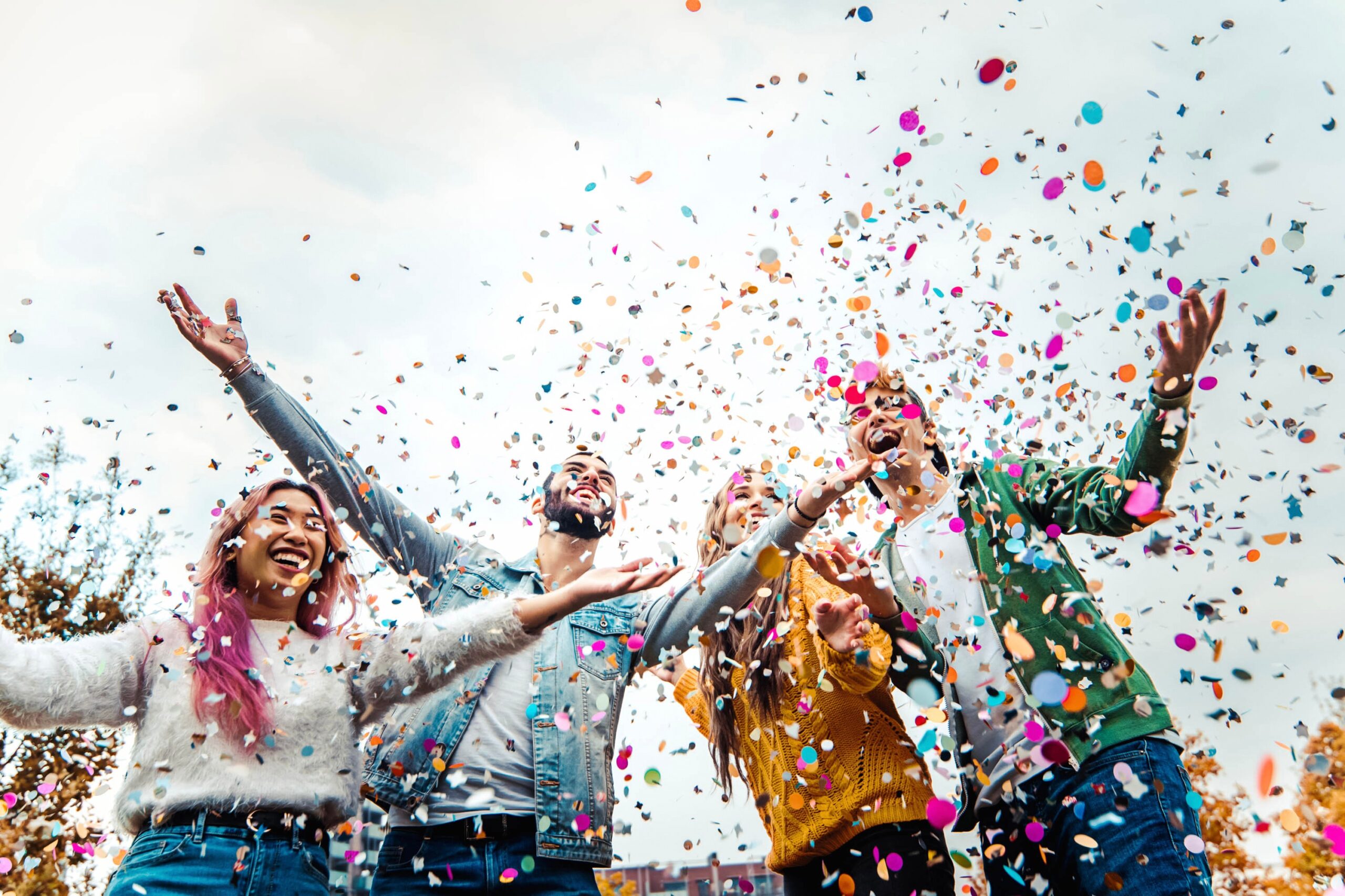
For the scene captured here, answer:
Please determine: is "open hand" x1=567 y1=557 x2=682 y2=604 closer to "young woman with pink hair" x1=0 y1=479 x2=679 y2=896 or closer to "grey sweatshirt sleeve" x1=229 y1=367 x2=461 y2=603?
"young woman with pink hair" x1=0 y1=479 x2=679 y2=896

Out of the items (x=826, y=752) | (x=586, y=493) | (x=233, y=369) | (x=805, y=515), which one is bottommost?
(x=826, y=752)

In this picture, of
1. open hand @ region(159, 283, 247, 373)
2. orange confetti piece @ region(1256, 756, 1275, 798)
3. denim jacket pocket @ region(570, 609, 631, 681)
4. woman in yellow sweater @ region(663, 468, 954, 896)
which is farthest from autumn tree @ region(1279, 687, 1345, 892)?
open hand @ region(159, 283, 247, 373)

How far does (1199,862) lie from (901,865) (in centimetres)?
81

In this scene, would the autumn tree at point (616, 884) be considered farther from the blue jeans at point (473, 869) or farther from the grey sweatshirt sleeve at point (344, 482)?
the grey sweatshirt sleeve at point (344, 482)

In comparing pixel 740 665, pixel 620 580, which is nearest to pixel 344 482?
pixel 620 580

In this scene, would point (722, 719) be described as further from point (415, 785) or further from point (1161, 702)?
point (1161, 702)

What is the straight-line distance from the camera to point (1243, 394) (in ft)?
10.0

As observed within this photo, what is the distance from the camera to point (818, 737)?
2.98 metres

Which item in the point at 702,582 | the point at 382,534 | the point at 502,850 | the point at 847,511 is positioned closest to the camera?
the point at 502,850

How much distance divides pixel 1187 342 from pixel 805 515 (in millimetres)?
1270

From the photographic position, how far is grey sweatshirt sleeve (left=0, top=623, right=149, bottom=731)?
7.74 feet

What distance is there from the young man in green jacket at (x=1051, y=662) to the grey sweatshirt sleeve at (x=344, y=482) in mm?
1621

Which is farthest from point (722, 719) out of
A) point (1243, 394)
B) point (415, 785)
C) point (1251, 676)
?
point (1243, 394)

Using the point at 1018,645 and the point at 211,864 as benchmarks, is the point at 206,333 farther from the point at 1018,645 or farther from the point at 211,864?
the point at 1018,645
